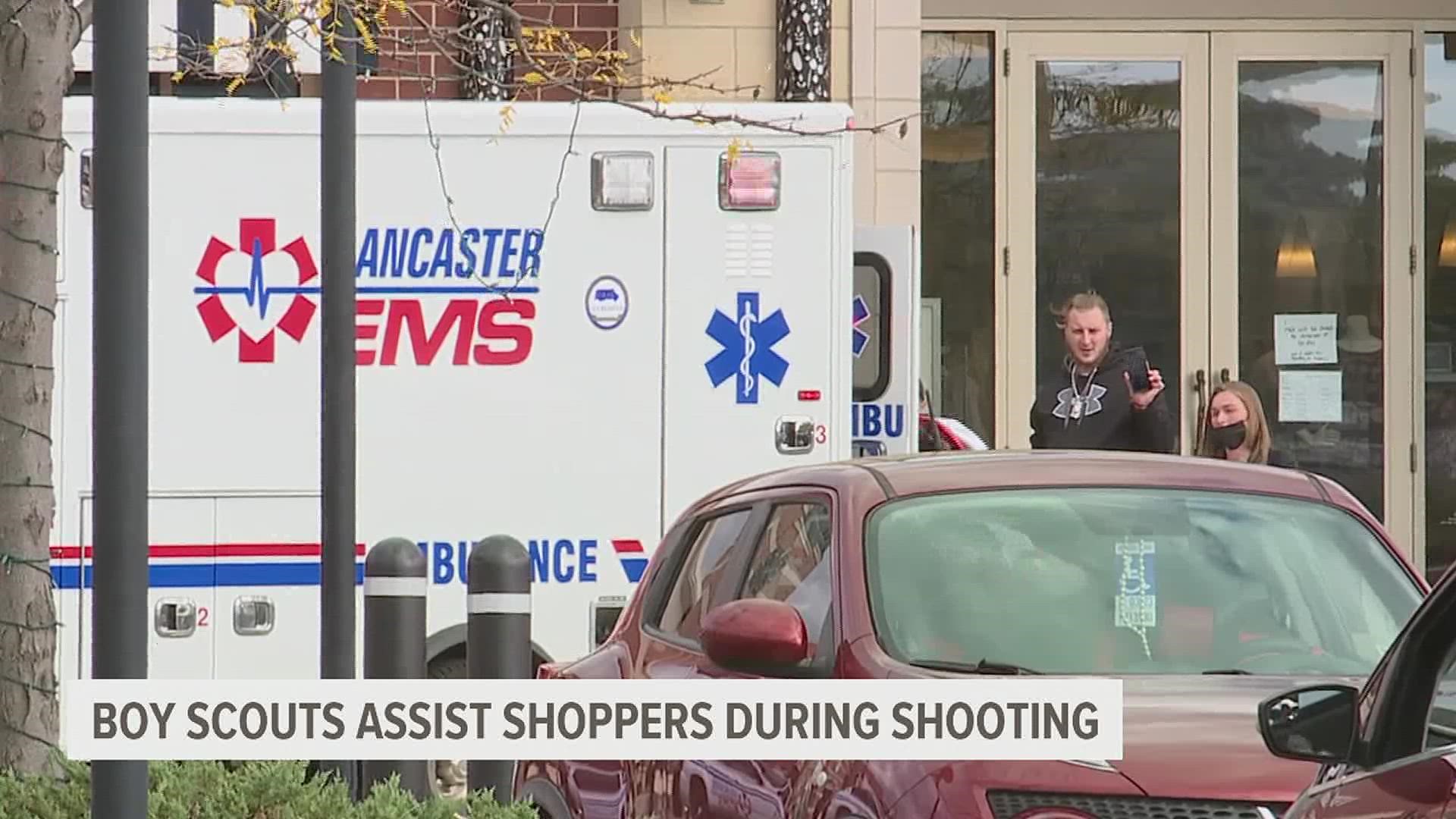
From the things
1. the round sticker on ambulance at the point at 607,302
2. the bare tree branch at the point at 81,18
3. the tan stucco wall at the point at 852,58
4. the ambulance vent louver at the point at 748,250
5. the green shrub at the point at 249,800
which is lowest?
the green shrub at the point at 249,800

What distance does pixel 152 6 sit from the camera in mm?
13484

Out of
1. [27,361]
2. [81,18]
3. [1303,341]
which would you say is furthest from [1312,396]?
[27,361]

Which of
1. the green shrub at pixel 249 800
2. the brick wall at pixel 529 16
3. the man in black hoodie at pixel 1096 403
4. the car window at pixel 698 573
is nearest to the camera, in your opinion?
the green shrub at pixel 249 800

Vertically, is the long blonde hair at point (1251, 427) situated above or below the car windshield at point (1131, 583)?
above

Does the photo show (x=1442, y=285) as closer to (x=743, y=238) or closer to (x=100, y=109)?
(x=743, y=238)

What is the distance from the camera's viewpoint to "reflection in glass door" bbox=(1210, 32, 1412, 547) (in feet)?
53.4

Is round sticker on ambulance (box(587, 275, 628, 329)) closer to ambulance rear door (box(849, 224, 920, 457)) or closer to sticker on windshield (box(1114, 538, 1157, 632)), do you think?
ambulance rear door (box(849, 224, 920, 457))

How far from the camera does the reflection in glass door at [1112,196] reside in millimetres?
16250

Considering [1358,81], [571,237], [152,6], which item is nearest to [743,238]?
[571,237]

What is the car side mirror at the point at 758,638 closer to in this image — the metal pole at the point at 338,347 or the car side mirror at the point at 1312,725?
the metal pole at the point at 338,347

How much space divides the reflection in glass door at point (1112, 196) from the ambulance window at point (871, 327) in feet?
17.8

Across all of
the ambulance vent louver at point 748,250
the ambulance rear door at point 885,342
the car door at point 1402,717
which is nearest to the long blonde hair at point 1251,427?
the ambulance rear door at point 885,342

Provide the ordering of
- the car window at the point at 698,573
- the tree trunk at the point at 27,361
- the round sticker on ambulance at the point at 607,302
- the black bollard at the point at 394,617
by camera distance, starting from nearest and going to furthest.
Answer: the tree trunk at the point at 27,361 < the car window at the point at 698,573 < the black bollard at the point at 394,617 < the round sticker on ambulance at the point at 607,302
